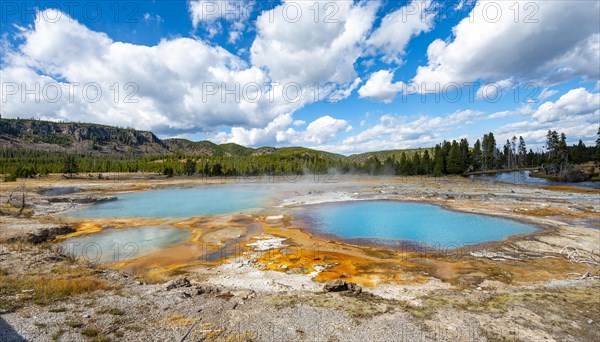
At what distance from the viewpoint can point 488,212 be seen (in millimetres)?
27422

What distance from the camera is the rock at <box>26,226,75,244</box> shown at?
17625 mm

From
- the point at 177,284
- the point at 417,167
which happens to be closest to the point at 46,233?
the point at 177,284

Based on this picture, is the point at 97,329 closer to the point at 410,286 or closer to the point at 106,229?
the point at 410,286

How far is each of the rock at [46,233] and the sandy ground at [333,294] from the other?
19.9 inches

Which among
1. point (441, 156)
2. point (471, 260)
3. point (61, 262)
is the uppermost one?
point (441, 156)

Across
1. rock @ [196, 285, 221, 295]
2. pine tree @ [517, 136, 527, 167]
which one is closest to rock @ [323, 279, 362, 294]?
rock @ [196, 285, 221, 295]

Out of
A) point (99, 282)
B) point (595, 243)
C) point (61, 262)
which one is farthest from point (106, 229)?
point (595, 243)

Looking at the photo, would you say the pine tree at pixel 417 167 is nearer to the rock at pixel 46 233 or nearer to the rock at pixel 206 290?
the rock at pixel 46 233

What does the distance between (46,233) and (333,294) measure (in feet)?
67.3

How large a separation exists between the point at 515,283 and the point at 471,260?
10.5ft

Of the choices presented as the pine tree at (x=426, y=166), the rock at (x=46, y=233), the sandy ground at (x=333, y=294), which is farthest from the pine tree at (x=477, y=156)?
the rock at (x=46, y=233)

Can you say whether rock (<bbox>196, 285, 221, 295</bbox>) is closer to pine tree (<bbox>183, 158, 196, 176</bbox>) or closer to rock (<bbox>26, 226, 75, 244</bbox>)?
rock (<bbox>26, 226, 75, 244</bbox>)

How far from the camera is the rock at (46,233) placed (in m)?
17.6

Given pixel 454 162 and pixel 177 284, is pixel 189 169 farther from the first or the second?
pixel 177 284
